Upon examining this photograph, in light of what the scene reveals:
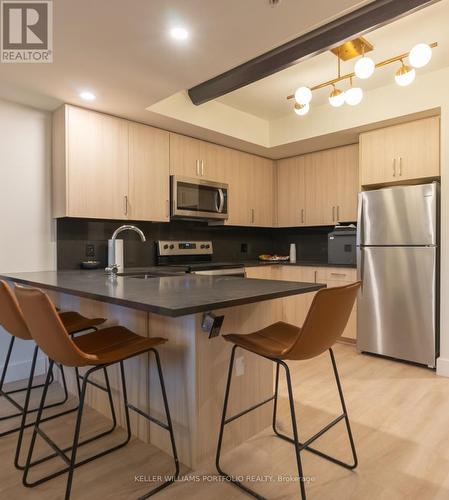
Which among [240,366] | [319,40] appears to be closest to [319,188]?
[319,40]

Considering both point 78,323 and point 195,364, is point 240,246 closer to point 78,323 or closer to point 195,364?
point 78,323

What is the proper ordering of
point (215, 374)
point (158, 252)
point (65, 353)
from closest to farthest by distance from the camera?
point (65, 353), point (215, 374), point (158, 252)

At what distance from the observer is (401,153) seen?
10.9 feet

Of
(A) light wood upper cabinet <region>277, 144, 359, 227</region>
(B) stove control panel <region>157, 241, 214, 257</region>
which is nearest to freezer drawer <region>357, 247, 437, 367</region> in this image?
(A) light wood upper cabinet <region>277, 144, 359, 227</region>

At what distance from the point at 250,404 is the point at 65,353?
1066 mm

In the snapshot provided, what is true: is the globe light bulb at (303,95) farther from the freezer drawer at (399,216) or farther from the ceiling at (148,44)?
the freezer drawer at (399,216)

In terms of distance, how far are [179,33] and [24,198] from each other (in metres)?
1.89

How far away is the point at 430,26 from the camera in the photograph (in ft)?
7.71

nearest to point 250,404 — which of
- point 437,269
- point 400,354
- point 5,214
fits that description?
point 400,354

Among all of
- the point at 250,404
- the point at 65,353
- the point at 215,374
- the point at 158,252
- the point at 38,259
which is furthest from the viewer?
the point at 158,252

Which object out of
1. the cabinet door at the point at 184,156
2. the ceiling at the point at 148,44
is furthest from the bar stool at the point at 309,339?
the cabinet door at the point at 184,156

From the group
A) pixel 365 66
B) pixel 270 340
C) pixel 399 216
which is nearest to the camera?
pixel 270 340

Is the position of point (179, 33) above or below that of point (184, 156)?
above

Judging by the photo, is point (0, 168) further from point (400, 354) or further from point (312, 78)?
point (400, 354)
